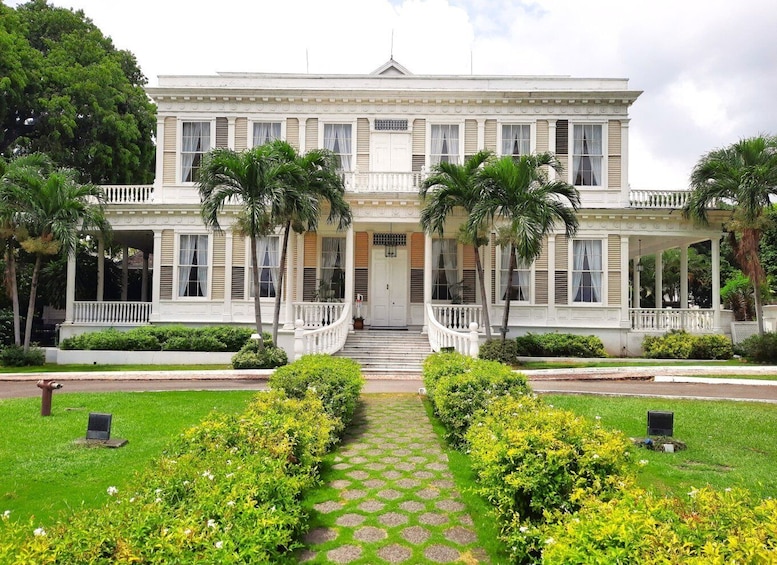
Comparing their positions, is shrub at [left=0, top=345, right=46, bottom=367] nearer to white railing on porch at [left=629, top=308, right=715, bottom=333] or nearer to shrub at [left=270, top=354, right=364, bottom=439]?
shrub at [left=270, top=354, right=364, bottom=439]

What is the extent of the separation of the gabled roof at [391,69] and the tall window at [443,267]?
818 centimetres

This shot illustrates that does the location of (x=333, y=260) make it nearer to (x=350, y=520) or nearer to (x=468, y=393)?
(x=468, y=393)

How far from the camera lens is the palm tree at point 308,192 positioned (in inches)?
584

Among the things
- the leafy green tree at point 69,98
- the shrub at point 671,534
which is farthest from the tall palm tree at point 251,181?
the leafy green tree at point 69,98

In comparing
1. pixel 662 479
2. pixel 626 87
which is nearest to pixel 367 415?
pixel 662 479

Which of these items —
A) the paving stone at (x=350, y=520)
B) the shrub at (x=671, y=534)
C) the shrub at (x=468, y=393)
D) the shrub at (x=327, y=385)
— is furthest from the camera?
the shrub at (x=327, y=385)

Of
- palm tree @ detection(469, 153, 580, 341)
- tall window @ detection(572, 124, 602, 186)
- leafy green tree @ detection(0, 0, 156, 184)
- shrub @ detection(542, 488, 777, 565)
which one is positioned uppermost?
leafy green tree @ detection(0, 0, 156, 184)

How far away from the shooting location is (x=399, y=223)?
18.5 meters

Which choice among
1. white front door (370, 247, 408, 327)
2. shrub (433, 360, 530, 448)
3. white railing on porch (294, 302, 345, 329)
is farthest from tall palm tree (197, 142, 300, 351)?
shrub (433, 360, 530, 448)

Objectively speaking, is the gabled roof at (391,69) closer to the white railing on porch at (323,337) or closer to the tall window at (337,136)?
the tall window at (337,136)

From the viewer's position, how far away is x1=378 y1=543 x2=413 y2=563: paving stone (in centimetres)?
384

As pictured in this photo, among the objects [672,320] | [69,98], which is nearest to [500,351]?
[672,320]

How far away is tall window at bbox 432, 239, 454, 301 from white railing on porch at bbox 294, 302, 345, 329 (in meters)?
4.36

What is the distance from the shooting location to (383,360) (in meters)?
15.8
